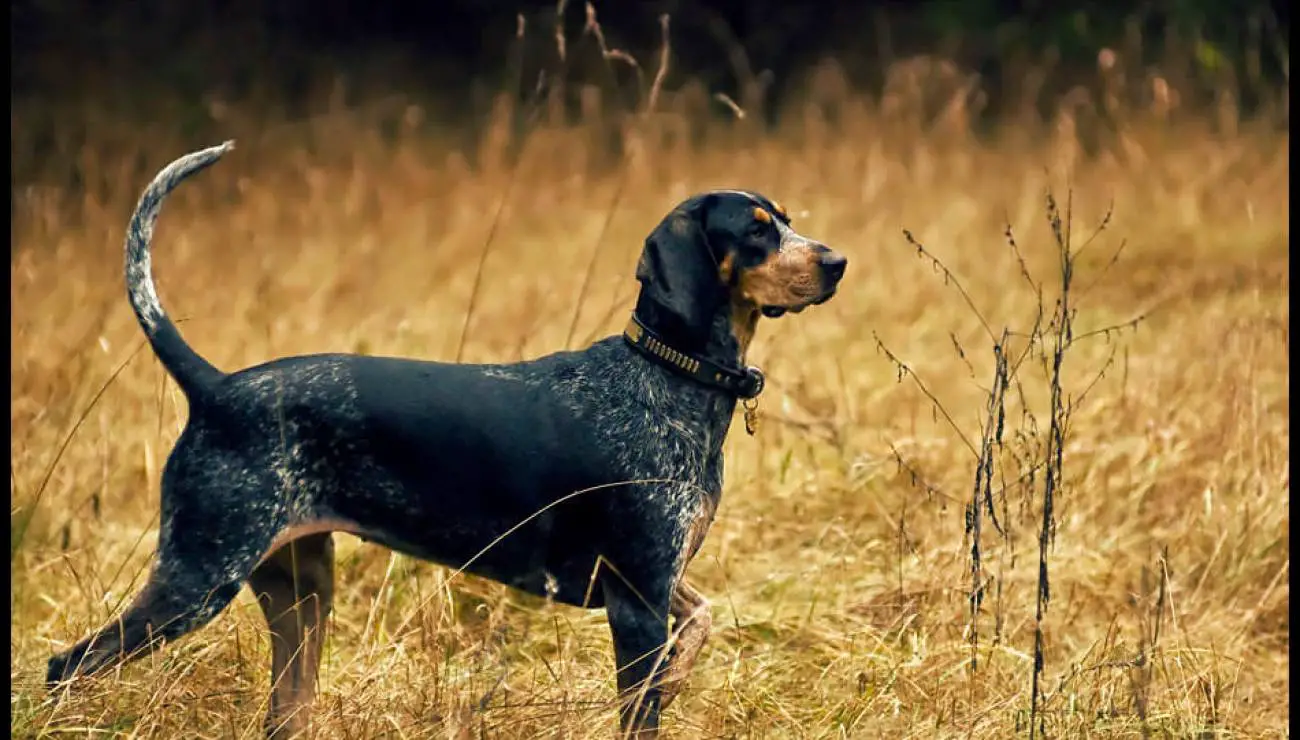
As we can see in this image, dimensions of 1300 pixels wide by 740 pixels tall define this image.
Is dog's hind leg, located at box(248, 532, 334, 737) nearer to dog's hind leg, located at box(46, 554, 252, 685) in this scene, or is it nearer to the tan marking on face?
dog's hind leg, located at box(46, 554, 252, 685)

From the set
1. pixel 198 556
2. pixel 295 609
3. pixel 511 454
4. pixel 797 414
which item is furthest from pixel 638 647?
pixel 797 414

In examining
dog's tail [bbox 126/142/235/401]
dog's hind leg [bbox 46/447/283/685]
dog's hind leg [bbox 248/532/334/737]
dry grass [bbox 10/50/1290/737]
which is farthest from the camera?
dry grass [bbox 10/50/1290/737]

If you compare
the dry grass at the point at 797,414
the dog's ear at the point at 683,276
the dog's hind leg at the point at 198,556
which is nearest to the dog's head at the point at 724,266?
the dog's ear at the point at 683,276

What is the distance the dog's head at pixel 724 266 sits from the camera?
350cm

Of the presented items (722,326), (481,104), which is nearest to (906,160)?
(481,104)

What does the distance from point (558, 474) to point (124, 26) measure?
10883 millimetres

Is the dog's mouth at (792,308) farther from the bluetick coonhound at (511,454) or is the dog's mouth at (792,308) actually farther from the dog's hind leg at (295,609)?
the dog's hind leg at (295,609)

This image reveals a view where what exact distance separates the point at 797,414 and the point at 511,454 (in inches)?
115

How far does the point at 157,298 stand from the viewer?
11.6 feet

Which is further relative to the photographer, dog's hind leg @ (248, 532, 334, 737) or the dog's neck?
dog's hind leg @ (248, 532, 334, 737)

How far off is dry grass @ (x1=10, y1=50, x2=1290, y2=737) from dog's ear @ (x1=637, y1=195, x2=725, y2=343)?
0.82 metres

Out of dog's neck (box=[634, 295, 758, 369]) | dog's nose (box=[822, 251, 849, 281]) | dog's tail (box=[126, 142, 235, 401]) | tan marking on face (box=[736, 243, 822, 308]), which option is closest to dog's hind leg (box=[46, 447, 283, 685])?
dog's tail (box=[126, 142, 235, 401])

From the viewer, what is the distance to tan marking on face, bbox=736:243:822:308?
3.49 m

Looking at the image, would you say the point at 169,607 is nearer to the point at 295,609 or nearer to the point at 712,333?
the point at 295,609
